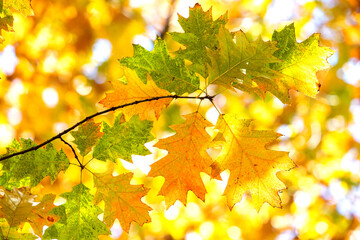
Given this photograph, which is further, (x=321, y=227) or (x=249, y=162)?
(x=321, y=227)

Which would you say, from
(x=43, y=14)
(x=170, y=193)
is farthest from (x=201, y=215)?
(x=170, y=193)

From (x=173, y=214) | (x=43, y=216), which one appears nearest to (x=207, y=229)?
(x=173, y=214)

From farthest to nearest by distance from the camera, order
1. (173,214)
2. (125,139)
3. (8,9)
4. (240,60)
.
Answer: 1. (173,214)
2. (8,9)
3. (125,139)
4. (240,60)

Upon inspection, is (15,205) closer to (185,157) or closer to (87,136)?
(87,136)

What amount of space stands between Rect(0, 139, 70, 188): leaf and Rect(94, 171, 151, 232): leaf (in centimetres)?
11

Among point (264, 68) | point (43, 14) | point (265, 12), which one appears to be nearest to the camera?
point (264, 68)

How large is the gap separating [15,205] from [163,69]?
497 mm

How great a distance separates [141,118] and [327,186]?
191 inches

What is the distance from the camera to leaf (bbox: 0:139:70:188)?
0.85 metres

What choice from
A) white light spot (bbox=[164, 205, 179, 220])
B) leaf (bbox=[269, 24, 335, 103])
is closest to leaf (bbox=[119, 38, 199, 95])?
leaf (bbox=[269, 24, 335, 103])

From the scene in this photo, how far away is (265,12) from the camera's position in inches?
159

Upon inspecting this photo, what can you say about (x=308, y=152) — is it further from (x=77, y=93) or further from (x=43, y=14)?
(x=43, y=14)

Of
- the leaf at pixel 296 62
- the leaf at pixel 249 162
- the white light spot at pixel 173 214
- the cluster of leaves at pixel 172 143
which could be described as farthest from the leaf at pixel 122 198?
the white light spot at pixel 173 214

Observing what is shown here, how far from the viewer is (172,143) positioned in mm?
877
